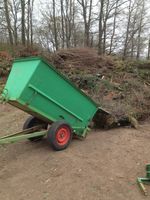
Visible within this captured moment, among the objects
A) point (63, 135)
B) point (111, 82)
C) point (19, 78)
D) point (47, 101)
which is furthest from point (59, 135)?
point (111, 82)

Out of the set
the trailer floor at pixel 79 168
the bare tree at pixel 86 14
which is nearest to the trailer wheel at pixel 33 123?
the trailer floor at pixel 79 168

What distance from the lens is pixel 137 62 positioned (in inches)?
448

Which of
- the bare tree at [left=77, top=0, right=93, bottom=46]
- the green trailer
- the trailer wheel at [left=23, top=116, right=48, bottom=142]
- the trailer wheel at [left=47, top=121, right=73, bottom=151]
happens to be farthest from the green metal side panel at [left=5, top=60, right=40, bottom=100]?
the bare tree at [left=77, top=0, right=93, bottom=46]

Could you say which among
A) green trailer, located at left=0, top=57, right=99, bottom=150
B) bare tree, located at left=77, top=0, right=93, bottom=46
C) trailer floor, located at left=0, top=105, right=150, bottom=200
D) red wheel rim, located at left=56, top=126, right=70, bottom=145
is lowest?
trailer floor, located at left=0, top=105, right=150, bottom=200

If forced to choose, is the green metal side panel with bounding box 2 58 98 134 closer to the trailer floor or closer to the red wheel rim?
the red wheel rim

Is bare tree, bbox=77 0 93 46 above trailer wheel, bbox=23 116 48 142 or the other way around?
above

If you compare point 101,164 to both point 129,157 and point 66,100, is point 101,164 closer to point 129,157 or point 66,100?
point 129,157

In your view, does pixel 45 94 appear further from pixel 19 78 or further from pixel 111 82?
pixel 111 82

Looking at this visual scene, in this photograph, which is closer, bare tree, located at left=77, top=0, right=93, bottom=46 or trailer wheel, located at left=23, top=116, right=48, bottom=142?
trailer wheel, located at left=23, top=116, right=48, bottom=142

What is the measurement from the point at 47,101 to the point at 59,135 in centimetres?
79

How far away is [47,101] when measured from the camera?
4105 millimetres

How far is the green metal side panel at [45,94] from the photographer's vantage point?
372cm

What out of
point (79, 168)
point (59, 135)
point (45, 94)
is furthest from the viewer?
point (59, 135)

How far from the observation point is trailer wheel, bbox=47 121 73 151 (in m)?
4.17
